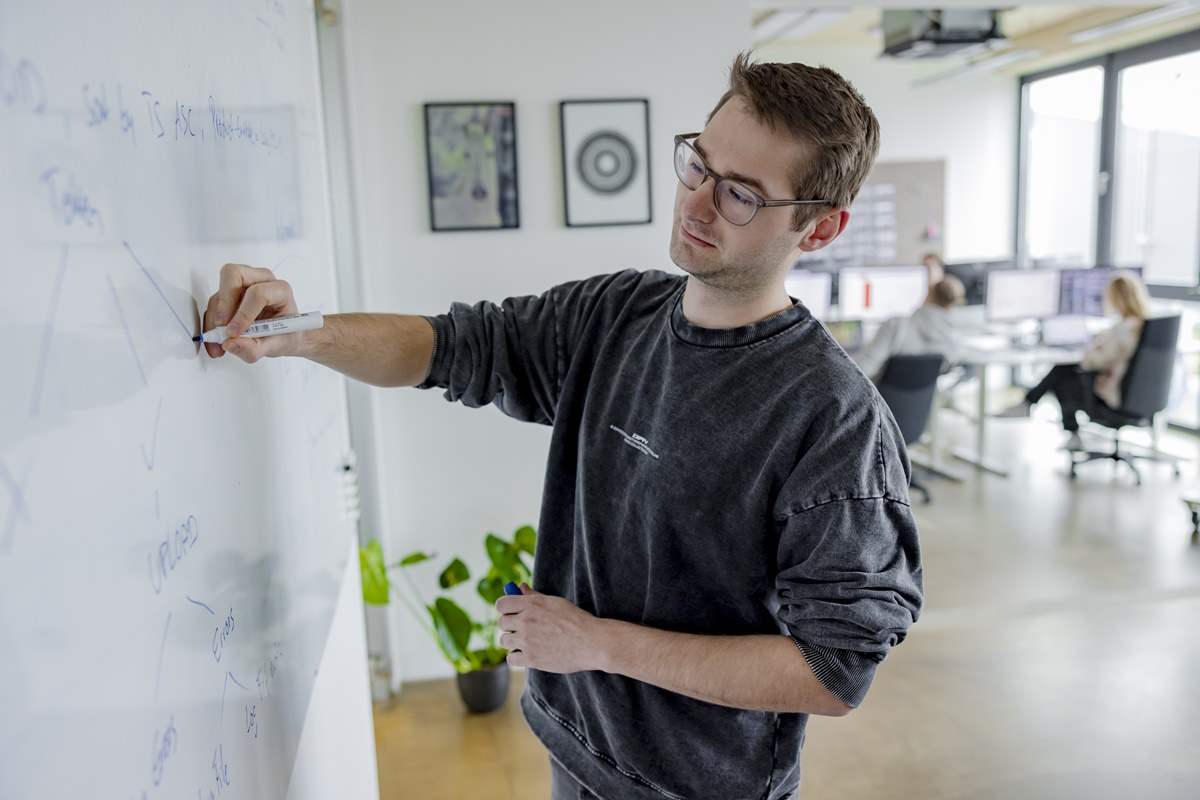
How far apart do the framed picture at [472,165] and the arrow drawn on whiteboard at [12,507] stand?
276cm

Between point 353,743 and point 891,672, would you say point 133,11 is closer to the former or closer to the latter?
point 353,743

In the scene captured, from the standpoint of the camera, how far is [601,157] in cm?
322

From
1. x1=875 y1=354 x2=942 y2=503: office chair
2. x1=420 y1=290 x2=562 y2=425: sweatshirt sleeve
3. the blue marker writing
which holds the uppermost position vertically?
the blue marker writing

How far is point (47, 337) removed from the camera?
542mm

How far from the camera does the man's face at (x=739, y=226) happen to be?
1.17 m

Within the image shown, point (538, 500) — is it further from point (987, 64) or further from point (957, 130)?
point (957, 130)

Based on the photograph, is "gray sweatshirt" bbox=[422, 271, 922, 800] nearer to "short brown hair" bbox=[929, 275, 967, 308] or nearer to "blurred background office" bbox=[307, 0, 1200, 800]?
"blurred background office" bbox=[307, 0, 1200, 800]

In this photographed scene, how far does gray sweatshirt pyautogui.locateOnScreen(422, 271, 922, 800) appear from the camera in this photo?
1105 mm

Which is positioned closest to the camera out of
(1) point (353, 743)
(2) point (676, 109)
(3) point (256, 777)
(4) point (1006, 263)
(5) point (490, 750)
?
(3) point (256, 777)

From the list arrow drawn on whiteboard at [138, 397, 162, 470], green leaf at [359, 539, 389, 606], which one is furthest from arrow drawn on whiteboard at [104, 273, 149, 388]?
green leaf at [359, 539, 389, 606]

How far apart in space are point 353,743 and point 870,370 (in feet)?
13.6

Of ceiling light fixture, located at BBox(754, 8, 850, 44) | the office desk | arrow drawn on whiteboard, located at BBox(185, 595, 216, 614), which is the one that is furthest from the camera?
ceiling light fixture, located at BBox(754, 8, 850, 44)

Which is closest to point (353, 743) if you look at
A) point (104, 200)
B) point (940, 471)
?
point (104, 200)

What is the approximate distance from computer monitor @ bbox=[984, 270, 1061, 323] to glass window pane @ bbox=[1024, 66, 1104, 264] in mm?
1503
